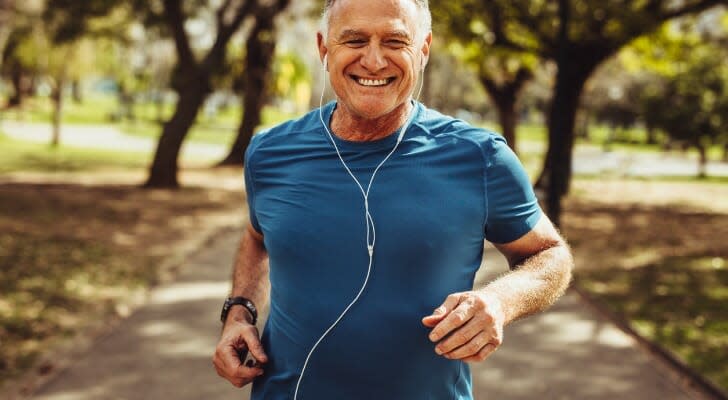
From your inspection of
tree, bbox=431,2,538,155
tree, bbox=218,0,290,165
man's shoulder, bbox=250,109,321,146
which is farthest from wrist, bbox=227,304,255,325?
tree, bbox=218,0,290,165

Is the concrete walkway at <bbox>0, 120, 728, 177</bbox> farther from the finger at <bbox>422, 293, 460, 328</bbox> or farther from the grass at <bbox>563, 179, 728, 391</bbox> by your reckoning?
the finger at <bbox>422, 293, 460, 328</bbox>

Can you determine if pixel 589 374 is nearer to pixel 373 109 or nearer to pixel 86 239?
pixel 373 109

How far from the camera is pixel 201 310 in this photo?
8.11 meters

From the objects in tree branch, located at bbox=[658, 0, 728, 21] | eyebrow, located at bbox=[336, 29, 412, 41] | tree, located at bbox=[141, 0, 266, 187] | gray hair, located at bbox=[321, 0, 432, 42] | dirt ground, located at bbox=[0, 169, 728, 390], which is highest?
tree branch, located at bbox=[658, 0, 728, 21]

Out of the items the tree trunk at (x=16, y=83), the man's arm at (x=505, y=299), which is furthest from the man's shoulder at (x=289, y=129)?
the tree trunk at (x=16, y=83)

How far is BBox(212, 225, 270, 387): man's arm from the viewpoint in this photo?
2271 millimetres

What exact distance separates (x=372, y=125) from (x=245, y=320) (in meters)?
0.72

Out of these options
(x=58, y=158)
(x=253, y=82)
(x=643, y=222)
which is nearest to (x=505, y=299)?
(x=643, y=222)

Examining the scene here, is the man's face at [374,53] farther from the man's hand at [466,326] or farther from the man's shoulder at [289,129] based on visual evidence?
the man's hand at [466,326]

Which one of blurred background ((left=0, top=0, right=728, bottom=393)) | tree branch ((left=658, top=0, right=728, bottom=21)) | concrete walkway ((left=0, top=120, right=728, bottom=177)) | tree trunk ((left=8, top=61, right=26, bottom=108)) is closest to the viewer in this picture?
blurred background ((left=0, top=0, right=728, bottom=393))

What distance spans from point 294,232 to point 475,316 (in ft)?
1.77

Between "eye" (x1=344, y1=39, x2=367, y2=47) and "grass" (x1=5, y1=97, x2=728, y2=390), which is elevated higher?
"eye" (x1=344, y1=39, x2=367, y2=47)

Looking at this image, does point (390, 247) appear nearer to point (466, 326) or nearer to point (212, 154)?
point (466, 326)

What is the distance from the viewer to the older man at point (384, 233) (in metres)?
2.05
